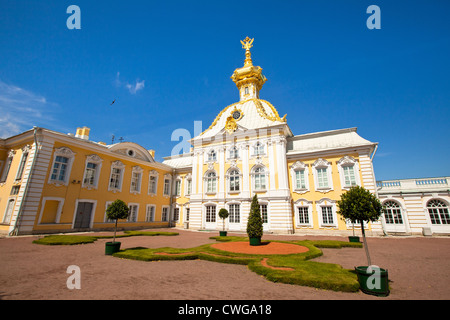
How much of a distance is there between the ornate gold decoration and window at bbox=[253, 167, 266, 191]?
248 inches

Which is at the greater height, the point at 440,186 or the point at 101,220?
the point at 440,186

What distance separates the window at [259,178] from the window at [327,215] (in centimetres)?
680

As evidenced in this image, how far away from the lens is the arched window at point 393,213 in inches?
834

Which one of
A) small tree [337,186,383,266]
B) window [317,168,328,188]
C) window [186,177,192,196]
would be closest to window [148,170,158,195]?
window [186,177,192,196]

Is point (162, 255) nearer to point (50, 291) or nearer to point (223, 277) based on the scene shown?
point (223, 277)

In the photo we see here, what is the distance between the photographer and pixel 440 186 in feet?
65.7

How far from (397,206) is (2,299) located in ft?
92.2

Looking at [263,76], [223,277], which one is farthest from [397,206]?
[263,76]

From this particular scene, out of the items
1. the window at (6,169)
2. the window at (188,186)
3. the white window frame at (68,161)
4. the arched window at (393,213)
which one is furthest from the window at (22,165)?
Result: the arched window at (393,213)

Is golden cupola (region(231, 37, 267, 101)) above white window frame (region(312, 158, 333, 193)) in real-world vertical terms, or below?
above

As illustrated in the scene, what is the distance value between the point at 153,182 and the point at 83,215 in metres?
9.88

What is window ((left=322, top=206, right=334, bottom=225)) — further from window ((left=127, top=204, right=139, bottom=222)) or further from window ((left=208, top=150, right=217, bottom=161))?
window ((left=127, top=204, right=139, bottom=222))

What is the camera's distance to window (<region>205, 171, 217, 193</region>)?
27991 mm

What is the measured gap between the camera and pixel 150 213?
28.4 meters
